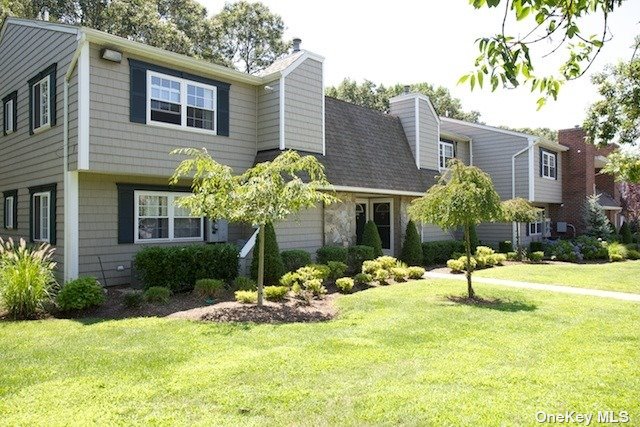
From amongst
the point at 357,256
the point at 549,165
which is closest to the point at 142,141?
the point at 357,256

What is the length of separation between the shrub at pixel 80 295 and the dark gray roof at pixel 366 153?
6.26 m

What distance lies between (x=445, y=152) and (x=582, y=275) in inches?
392

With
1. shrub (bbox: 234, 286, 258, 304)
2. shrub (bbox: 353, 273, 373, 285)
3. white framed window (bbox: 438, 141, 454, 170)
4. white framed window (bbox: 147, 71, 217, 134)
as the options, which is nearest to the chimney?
white framed window (bbox: 147, 71, 217, 134)

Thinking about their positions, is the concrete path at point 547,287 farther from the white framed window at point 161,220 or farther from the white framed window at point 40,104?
the white framed window at point 40,104

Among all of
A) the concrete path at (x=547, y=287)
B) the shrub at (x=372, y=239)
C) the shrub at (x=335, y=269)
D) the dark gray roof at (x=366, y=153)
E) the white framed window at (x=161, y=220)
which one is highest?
the dark gray roof at (x=366, y=153)

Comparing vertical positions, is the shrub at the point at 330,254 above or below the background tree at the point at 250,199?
below

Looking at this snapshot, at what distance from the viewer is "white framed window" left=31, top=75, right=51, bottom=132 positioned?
1252 cm

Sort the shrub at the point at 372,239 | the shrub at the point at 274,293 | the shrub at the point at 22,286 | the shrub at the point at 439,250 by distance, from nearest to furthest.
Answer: the shrub at the point at 22,286 → the shrub at the point at 274,293 → the shrub at the point at 372,239 → the shrub at the point at 439,250

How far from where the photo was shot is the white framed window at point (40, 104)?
493 inches

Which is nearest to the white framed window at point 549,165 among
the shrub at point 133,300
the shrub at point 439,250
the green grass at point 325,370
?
the shrub at point 439,250

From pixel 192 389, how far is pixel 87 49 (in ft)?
30.0

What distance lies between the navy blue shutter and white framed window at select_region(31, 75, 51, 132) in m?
2.73

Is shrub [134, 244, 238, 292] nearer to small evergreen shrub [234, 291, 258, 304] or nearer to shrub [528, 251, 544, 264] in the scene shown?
small evergreen shrub [234, 291, 258, 304]

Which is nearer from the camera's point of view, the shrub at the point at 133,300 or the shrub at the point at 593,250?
the shrub at the point at 133,300
